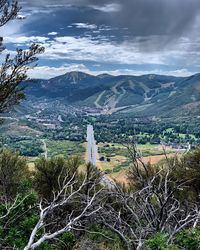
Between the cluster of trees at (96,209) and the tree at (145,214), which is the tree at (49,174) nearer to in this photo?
the cluster of trees at (96,209)

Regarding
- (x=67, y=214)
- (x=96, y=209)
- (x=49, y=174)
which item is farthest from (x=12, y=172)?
(x=96, y=209)

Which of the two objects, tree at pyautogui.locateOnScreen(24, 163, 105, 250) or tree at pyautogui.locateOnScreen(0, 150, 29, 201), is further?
tree at pyautogui.locateOnScreen(0, 150, 29, 201)

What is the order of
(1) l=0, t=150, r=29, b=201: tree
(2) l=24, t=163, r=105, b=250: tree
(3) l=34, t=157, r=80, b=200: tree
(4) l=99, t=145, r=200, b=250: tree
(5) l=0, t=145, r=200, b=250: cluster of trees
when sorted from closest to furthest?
(2) l=24, t=163, r=105, b=250: tree
(5) l=0, t=145, r=200, b=250: cluster of trees
(4) l=99, t=145, r=200, b=250: tree
(1) l=0, t=150, r=29, b=201: tree
(3) l=34, t=157, r=80, b=200: tree

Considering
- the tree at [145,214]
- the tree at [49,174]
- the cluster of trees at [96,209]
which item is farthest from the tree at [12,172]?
the tree at [145,214]

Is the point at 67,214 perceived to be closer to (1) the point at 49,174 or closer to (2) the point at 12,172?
(2) the point at 12,172

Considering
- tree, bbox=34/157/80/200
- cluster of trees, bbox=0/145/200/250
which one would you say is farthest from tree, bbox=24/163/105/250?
tree, bbox=34/157/80/200

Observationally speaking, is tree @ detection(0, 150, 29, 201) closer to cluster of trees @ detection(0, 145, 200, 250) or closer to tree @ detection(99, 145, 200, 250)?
cluster of trees @ detection(0, 145, 200, 250)

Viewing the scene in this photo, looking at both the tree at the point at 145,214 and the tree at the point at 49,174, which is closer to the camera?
the tree at the point at 145,214

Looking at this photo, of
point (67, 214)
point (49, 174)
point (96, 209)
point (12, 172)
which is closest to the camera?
point (96, 209)

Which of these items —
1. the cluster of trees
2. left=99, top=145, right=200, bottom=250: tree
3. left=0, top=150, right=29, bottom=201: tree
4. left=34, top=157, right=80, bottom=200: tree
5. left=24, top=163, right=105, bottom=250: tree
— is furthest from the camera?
left=34, top=157, right=80, bottom=200: tree
